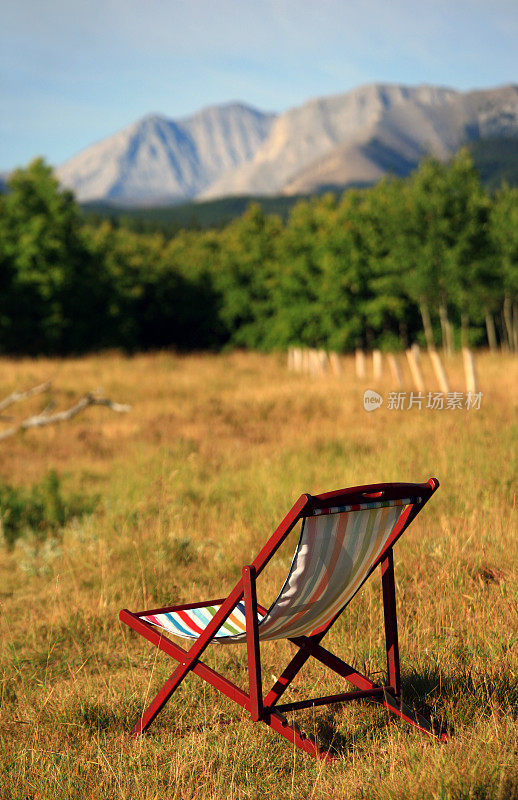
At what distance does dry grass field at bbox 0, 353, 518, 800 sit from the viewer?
8.38 ft

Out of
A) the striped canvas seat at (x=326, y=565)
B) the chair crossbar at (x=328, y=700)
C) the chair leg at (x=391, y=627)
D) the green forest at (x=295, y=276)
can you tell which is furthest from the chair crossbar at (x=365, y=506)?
the green forest at (x=295, y=276)

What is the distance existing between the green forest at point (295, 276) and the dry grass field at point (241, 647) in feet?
69.0

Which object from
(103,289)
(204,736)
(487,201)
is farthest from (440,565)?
(103,289)

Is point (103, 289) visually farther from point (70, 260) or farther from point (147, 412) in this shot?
point (147, 412)

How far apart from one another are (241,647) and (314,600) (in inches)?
61.1

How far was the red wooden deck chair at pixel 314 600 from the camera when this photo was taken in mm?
2516

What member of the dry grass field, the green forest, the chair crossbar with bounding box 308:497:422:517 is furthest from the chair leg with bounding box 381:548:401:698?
the green forest

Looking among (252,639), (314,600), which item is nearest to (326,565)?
(314,600)

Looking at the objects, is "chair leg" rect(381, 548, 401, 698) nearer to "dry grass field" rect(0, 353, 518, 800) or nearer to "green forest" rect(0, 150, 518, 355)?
"dry grass field" rect(0, 353, 518, 800)

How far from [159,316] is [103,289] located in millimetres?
6275

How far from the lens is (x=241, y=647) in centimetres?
407

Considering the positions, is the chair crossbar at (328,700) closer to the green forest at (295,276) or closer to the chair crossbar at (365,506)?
the chair crossbar at (365,506)

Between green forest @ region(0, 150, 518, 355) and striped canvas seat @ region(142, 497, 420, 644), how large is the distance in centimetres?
2815

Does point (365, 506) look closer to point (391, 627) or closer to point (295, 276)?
point (391, 627)
